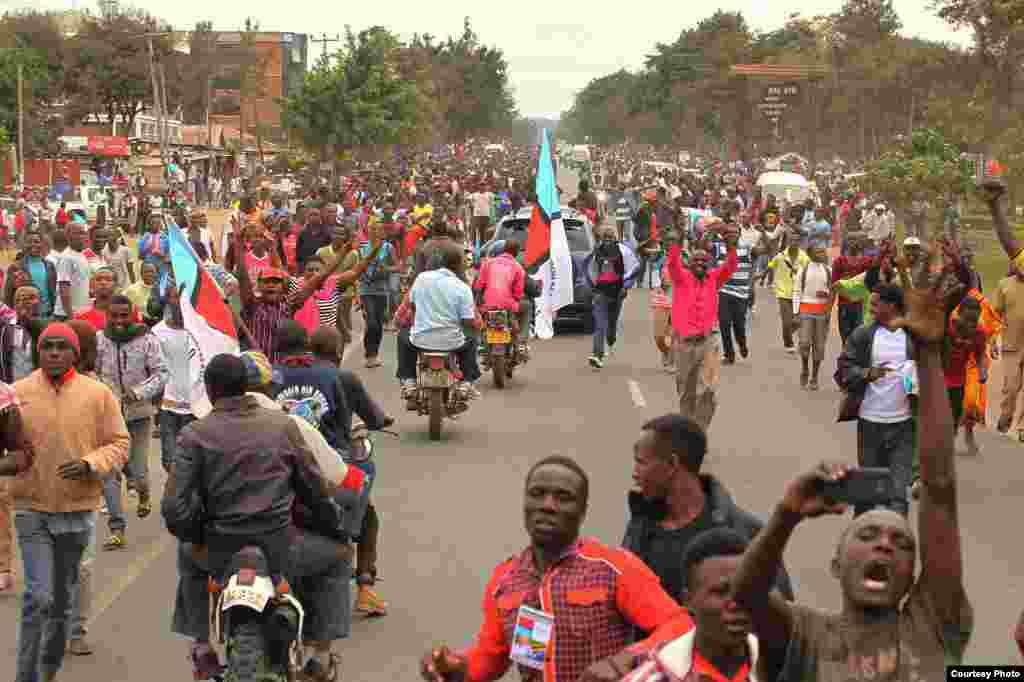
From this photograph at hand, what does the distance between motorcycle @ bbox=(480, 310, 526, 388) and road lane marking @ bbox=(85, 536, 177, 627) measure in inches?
276

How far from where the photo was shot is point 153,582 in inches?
396

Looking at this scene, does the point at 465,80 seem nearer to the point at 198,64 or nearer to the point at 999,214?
the point at 198,64

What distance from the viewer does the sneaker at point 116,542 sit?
1090 cm

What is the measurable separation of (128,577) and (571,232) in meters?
15.2

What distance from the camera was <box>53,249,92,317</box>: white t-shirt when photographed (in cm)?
1745

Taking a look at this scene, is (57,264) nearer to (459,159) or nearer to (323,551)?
(323,551)

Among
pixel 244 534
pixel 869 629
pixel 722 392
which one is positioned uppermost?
pixel 869 629

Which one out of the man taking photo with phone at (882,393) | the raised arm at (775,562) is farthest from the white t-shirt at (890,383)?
the raised arm at (775,562)

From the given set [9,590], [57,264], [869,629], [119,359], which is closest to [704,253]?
[119,359]

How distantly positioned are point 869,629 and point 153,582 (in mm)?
6948

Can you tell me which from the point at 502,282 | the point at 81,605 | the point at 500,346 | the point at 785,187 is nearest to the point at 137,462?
the point at 81,605

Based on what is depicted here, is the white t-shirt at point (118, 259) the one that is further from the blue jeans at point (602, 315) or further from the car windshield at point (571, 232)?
the car windshield at point (571, 232)

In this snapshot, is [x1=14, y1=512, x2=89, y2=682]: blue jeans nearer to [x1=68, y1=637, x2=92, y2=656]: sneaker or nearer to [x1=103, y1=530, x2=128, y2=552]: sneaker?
[x1=68, y1=637, x2=92, y2=656]: sneaker

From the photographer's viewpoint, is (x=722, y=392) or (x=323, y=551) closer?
(x=323, y=551)
